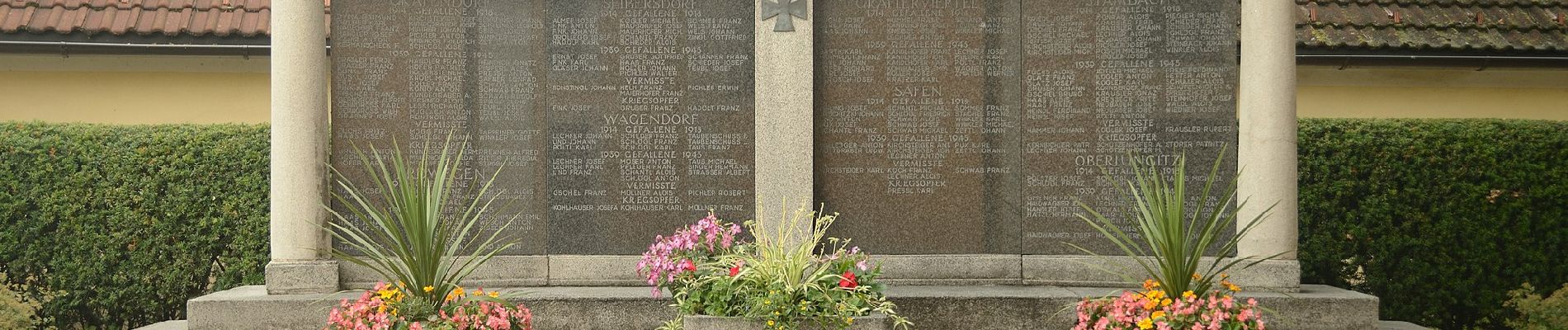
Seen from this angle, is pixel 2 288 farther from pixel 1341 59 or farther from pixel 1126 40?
pixel 1341 59

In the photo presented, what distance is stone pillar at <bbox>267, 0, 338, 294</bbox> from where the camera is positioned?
7988 mm

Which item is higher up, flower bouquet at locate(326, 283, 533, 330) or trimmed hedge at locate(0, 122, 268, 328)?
trimmed hedge at locate(0, 122, 268, 328)

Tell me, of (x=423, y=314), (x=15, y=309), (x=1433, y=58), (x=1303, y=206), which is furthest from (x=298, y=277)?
(x=1433, y=58)

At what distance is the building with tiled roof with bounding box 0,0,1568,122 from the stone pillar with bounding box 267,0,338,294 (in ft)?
11.3

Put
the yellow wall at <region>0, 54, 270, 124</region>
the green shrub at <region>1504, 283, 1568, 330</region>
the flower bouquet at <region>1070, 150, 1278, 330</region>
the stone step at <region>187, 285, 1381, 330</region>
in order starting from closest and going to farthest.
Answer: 1. the flower bouquet at <region>1070, 150, 1278, 330</region>
2. the stone step at <region>187, 285, 1381, 330</region>
3. the green shrub at <region>1504, 283, 1568, 330</region>
4. the yellow wall at <region>0, 54, 270, 124</region>

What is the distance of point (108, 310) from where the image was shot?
377 inches

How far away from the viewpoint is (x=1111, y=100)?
332 inches

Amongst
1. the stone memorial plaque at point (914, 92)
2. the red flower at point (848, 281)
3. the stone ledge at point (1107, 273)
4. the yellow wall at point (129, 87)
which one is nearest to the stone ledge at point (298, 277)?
the stone memorial plaque at point (914, 92)

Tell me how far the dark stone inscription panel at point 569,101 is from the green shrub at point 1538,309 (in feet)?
19.9

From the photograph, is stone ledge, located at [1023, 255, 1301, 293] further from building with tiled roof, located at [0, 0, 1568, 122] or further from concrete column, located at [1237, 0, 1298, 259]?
building with tiled roof, located at [0, 0, 1568, 122]

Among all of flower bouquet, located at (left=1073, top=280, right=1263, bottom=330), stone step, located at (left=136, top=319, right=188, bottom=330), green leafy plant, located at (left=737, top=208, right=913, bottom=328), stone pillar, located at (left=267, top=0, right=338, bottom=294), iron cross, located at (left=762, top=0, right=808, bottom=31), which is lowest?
stone step, located at (left=136, top=319, right=188, bottom=330)

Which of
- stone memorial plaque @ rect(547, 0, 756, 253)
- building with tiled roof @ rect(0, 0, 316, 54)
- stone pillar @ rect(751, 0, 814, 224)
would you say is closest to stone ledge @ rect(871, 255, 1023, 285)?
stone pillar @ rect(751, 0, 814, 224)

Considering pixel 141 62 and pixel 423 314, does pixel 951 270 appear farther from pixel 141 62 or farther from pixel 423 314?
pixel 141 62

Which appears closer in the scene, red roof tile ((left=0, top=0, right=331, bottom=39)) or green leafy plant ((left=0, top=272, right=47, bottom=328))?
green leafy plant ((left=0, top=272, right=47, bottom=328))
